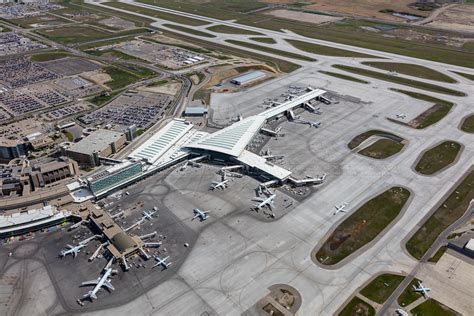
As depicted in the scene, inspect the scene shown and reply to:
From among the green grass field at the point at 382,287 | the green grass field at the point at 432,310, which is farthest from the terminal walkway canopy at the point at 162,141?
the green grass field at the point at 432,310

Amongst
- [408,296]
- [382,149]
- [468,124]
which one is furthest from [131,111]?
[468,124]

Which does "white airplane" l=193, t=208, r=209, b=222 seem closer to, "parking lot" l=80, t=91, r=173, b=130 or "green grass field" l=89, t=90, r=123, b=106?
"parking lot" l=80, t=91, r=173, b=130

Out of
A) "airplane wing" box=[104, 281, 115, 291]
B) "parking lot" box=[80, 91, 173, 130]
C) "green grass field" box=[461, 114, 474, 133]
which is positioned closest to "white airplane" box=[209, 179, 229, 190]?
"airplane wing" box=[104, 281, 115, 291]

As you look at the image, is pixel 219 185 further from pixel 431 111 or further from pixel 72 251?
pixel 431 111

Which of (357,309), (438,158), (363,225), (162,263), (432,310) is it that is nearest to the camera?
(432,310)

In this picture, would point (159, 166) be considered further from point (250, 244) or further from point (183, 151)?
point (250, 244)

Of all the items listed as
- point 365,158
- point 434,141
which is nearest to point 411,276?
point 365,158
